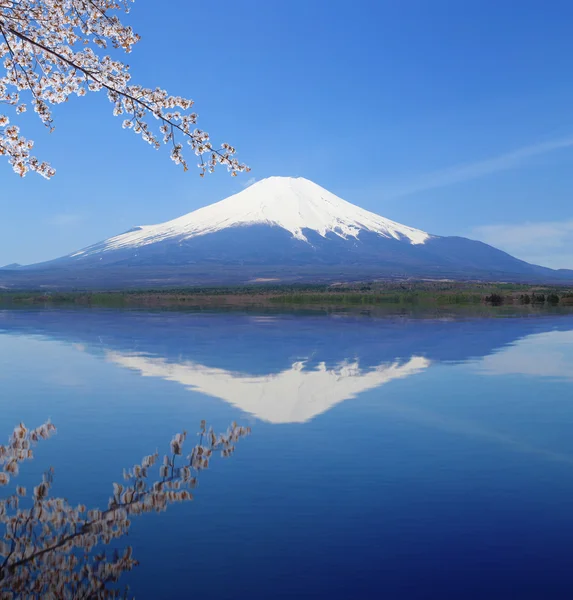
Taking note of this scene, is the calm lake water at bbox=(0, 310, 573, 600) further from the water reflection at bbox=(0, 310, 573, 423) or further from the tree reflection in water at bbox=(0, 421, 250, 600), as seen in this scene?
the water reflection at bbox=(0, 310, 573, 423)

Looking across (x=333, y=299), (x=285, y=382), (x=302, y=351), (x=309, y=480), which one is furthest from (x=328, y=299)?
(x=309, y=480)

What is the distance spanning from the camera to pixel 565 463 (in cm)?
1013

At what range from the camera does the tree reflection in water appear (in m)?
5.87

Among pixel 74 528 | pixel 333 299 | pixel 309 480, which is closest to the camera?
pixel 74 528

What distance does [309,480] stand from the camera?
9273 mm

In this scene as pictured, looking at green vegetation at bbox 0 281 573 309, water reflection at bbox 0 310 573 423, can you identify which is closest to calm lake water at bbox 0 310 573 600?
water reflection at bbox 0 310 573 423

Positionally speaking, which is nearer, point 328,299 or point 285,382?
point 285,382

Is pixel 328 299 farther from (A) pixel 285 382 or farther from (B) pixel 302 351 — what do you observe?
(A) pixel 285 382

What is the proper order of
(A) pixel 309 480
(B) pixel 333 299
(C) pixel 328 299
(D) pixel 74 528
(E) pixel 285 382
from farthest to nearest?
(B) pixel 333 299 → (C) pixel 328 299 → (E) pixel 285 382 → (A) pixel 309 480 → (D) pixel 74 528

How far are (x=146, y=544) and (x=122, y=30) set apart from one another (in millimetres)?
6197

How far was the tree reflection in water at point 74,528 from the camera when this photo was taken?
231 inches

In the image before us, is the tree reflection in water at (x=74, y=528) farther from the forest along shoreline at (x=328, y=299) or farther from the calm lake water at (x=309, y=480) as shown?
the forest along shoreline at (x=328, y=299)

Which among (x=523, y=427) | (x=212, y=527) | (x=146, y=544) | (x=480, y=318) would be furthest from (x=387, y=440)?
(x=480, y=318)

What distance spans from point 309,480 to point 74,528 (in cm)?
327
